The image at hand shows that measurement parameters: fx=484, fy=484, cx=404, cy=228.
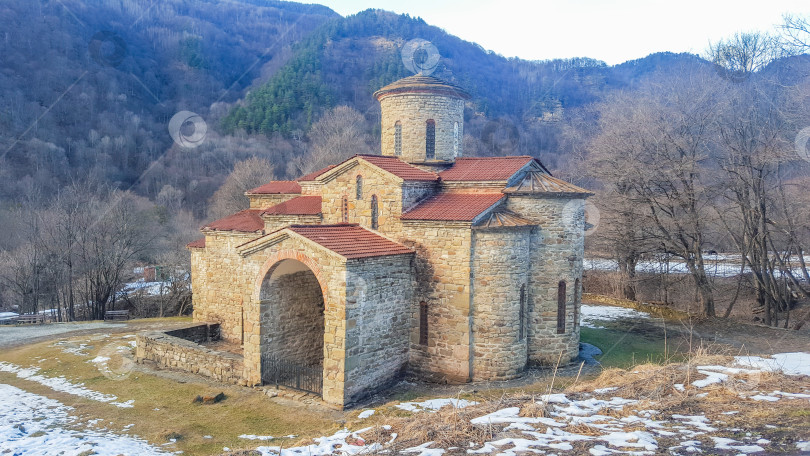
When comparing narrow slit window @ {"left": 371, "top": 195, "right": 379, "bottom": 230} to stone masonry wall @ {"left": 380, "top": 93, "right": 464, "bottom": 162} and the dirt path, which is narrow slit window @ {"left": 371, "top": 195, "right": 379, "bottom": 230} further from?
the dirt path

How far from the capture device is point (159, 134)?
2491 inches

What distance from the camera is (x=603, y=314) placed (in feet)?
64.8

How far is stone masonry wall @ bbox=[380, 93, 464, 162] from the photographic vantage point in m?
15.1

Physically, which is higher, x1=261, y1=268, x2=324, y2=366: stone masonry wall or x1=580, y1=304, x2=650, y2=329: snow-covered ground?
x1=261, y1=268, x2=324, y2=366: stone masonry wall

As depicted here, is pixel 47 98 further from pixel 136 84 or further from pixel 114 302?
pixel 114 302

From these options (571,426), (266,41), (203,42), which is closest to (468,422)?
(571,426)

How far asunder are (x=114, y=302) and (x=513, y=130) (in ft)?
175

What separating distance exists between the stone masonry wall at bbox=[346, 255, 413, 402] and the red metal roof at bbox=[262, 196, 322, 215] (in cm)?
397

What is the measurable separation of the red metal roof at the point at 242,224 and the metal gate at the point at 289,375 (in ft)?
17.1

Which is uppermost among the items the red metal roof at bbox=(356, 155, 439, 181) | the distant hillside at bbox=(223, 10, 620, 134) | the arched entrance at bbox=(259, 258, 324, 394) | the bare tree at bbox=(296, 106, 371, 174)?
the distant hillside at bbox=(223, 10, 620, 134)

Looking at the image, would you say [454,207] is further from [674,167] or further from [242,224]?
[674,167]

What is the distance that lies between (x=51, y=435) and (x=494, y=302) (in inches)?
357

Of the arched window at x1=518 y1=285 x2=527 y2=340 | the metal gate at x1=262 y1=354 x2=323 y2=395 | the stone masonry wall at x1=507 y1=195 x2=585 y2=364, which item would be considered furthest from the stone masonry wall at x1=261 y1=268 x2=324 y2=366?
the stone masonry wall at x1=507 y1=195 x2=585 y2=364

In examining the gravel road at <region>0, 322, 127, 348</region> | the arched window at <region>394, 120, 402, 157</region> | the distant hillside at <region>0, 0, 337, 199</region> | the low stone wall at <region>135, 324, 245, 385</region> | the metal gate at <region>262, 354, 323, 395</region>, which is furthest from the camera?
the distant hillside at <region>0, 0, 337, 199</region>
